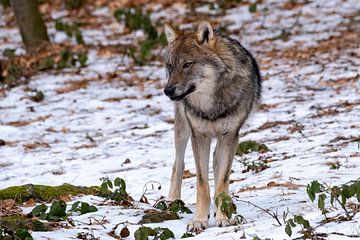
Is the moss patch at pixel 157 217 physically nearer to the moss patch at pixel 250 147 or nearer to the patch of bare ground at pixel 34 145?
the moss patch at pixel 250 147

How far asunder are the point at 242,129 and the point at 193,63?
374 centimetres

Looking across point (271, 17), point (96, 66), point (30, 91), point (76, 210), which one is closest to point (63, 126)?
point (30, 91)

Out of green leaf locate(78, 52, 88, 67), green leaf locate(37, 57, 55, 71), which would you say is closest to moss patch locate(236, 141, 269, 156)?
green leaf locate(78, 52, 88, 67)

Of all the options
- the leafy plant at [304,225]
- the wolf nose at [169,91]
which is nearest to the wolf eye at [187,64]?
the wolf nose at [169,91]

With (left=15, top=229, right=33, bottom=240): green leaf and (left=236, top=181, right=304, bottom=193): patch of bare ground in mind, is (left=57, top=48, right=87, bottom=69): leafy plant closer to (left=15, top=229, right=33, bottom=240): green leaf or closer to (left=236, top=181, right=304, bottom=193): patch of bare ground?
(left=236, top=181, right=304, bottom=193): patch of bare ground

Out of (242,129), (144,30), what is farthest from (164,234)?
(144,30)

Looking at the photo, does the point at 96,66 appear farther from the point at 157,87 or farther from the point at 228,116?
the point at 228,116

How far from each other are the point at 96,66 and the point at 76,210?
996cm

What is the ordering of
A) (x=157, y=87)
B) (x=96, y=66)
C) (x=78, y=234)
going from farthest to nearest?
(x=96, y=66) → (x=157, y=87) → (x=78, y=234)

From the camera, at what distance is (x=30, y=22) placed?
53.4 ft

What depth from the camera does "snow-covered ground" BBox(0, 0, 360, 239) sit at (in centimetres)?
650

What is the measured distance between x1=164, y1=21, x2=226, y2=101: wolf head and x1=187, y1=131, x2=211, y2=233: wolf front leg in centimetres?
44

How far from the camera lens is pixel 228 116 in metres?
6.31

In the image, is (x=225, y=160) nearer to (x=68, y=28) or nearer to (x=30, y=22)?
(x=30, y=22)
